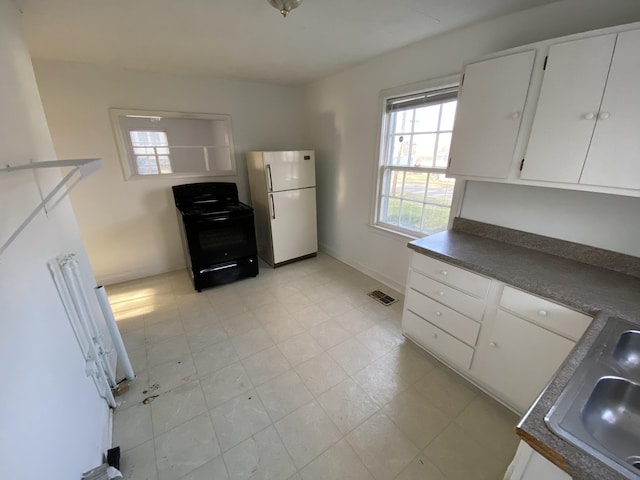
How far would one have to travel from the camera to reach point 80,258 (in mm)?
1812

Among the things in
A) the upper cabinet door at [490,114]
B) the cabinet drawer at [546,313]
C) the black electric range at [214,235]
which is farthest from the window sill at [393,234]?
the black electric range at [214,235]

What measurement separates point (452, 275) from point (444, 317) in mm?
329

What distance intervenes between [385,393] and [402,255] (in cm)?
144

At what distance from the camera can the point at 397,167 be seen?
8.84ft

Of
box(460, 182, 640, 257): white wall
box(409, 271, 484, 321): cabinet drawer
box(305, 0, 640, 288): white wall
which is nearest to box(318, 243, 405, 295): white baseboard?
box(305, 0, 640, 288): white wall

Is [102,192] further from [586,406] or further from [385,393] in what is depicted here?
[586,406]

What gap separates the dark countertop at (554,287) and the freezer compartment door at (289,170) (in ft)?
6.29

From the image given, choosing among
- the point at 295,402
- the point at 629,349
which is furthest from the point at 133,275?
the point at 629,349

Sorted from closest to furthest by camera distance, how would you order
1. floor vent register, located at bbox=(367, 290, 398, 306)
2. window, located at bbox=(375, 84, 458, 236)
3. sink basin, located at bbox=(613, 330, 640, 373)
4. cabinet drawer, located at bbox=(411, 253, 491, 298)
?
sink basin, located at bbox=(613, 330, 640, 373)
cabinet drawer, located at bbox=(411, 253, 491, 298)
window, located at bbox=(375, 84, 458, 236)
floor vent register, located at bbox=(367, 290, 398, 306)

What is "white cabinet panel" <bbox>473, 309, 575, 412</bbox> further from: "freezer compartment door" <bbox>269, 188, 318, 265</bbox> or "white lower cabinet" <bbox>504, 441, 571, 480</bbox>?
"freezer compartment door" <bbox>269, 188, 318, 265</bbox>

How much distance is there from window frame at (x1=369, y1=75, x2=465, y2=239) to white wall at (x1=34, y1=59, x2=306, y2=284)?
1664 mm

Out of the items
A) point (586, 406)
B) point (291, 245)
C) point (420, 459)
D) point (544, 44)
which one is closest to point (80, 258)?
point (291, 245)

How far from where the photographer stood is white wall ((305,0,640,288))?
1.50 meters

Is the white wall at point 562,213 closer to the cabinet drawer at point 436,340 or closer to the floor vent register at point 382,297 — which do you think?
the cabinet drawer at point 436,340
